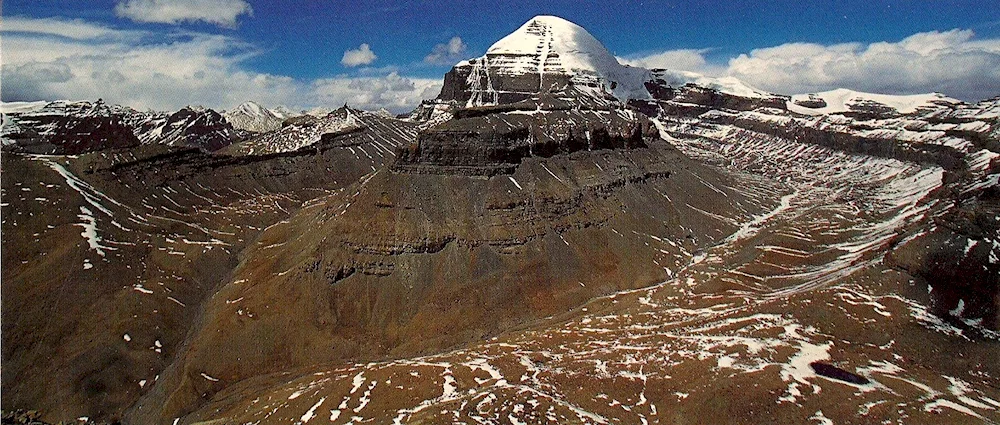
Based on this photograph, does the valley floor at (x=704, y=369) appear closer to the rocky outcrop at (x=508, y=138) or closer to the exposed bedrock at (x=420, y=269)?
the exposed bedrock at (x=420, y=269)

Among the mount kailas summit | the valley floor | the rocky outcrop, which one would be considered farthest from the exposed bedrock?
the valley floor

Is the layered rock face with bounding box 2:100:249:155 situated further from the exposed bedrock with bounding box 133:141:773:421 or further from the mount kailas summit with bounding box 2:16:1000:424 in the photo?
the exposed bedrock with bounding box 133:141:773:421

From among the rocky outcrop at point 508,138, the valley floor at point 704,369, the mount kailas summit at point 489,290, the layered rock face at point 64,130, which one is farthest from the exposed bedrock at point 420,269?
the layered rock face at point 64,130

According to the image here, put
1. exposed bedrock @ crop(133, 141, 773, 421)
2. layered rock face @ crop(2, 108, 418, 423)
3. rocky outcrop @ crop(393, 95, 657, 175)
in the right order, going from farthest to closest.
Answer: rocky outcrop @ crop(393, 95, 657, 175) → exposed bedrock @ crop(133, 141, 773, 421) → layered rock face @ crop(2, 108, 418, 423)

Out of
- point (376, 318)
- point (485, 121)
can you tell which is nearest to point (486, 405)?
point (376, 318)

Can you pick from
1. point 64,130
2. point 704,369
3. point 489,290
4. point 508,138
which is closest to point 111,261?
point 489,290

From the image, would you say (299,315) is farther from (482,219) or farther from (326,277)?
(482,219)

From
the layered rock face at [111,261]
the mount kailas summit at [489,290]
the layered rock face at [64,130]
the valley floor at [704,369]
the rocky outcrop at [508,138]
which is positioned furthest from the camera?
the layered rock face at [64,130]

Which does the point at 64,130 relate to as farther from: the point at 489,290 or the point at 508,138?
the point at 489,290
